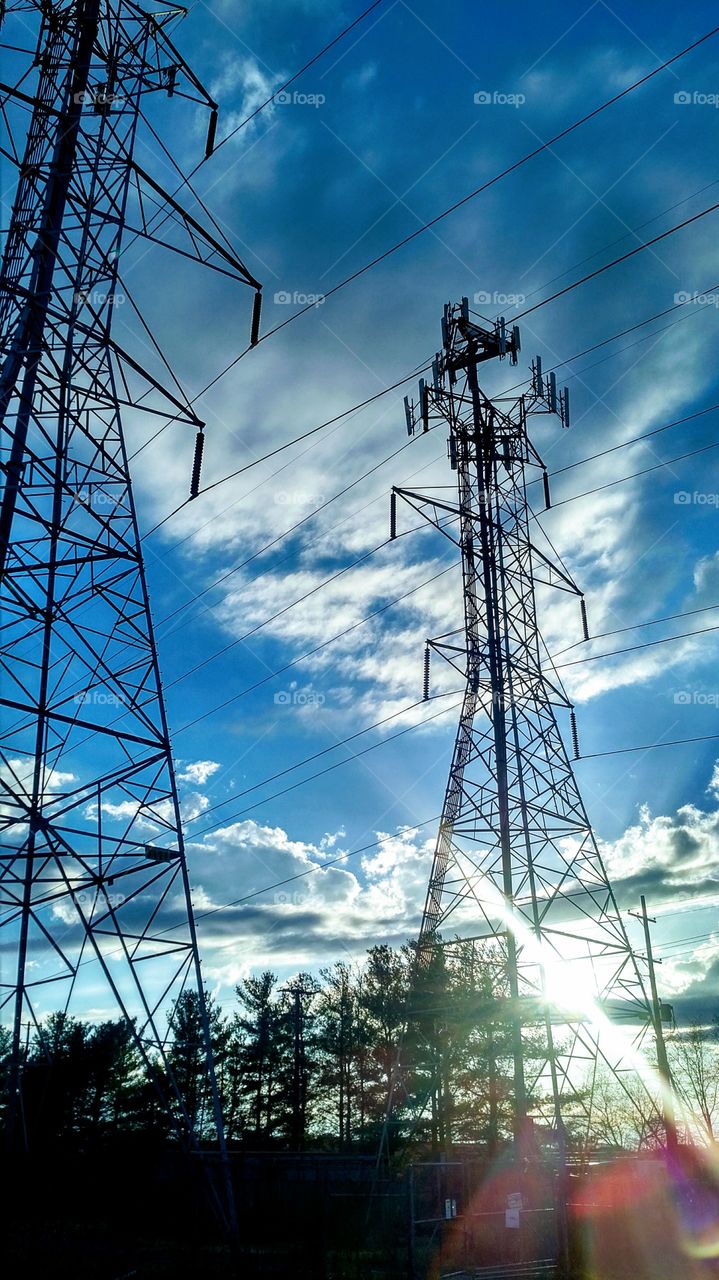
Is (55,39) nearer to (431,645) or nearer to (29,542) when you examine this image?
(29,542)

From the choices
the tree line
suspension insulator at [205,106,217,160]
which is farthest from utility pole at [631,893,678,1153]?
suspension insulator at [205,106,217,160]

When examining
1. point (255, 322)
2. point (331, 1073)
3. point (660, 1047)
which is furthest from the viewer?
point (331, 1073)

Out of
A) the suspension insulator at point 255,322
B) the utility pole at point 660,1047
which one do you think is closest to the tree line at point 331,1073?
the utility pole at point 660,1047

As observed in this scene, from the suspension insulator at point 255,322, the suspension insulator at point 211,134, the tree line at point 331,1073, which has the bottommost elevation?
the tree line at point 331,1073

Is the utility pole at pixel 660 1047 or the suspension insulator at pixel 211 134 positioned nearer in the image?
the suspension insulator at pixel 211 134

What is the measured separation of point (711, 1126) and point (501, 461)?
2290 inches

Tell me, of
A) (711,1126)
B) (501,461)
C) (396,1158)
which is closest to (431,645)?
(501,461)

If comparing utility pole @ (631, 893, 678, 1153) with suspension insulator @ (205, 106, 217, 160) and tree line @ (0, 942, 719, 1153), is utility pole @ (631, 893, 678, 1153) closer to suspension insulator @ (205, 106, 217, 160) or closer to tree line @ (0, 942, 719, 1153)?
tree line @ (0, 942, 719, 1153)

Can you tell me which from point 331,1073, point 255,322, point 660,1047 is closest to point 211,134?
point 255,322

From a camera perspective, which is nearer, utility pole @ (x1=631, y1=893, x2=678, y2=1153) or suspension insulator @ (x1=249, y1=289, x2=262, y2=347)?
suspension insulator @ (x1=249, y1=289, x2=262, y2=347)

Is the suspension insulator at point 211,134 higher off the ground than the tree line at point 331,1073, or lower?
higher

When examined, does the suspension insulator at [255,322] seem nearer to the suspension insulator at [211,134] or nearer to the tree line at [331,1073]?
the suspension insulator at [211,134]

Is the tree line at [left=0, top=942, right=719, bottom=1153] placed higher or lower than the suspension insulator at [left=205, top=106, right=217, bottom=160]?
lower

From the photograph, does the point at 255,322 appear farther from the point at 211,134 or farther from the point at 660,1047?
the point at 660,1047
